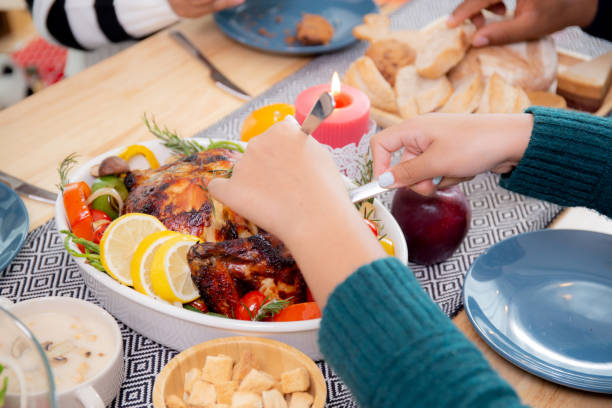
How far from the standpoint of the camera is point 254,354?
84 centimetres

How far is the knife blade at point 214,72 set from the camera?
5.75ft

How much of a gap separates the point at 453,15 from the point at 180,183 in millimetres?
1092

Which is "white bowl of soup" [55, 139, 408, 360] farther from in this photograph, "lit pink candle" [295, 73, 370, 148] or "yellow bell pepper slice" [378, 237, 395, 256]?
"lit pink candle" [295, 73, 370, 148]

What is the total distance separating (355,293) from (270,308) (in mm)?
267

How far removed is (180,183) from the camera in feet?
3.64

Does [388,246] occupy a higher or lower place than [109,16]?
lower

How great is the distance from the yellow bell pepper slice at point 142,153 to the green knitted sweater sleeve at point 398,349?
0.76m

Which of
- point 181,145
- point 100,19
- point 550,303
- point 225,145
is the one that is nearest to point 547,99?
point 550,303

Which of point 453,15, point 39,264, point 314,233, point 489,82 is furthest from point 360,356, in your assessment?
point 453,15

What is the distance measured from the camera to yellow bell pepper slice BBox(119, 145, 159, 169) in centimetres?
129

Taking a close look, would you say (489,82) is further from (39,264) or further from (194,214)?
(39,264)

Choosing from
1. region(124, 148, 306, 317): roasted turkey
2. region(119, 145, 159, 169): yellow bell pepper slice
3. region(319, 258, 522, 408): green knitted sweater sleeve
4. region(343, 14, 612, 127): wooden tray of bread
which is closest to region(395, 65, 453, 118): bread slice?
region(343, 14, 612, 127): wooden tray of bread

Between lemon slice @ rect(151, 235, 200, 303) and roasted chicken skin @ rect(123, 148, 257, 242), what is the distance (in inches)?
3.6

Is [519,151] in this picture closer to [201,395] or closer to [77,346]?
[201,395]
